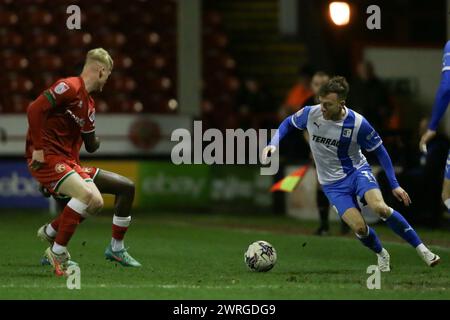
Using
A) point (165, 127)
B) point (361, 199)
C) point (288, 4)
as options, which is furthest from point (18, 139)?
point (361, 199)

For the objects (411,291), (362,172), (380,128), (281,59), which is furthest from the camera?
(281,59)

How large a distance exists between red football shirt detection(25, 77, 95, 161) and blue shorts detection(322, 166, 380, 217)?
2.16 m

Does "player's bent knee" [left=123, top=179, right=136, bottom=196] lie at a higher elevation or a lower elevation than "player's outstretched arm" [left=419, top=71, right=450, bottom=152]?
lower

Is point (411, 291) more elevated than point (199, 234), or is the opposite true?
point (411, 291)

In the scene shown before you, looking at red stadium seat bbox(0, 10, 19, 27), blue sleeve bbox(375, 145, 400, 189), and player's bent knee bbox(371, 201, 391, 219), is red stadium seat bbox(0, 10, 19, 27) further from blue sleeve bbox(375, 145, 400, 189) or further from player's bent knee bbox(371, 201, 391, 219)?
player's bent knee bbox(371, 201, 391, 219)

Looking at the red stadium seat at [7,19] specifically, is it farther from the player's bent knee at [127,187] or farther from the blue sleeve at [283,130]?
the blue sleeve at [283,130]

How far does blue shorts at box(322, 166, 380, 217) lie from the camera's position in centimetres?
943

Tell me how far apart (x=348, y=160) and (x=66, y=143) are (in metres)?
2.42

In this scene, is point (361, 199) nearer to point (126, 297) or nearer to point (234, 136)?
point (126, 297)

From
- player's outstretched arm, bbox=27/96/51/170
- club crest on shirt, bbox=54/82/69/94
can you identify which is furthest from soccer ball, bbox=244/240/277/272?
club crest on shirt, bbox=54/82/69/94

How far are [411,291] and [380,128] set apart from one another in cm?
781

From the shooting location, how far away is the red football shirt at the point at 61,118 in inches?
349

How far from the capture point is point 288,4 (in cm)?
2302

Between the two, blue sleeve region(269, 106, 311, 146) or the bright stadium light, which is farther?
the bright stadium light
